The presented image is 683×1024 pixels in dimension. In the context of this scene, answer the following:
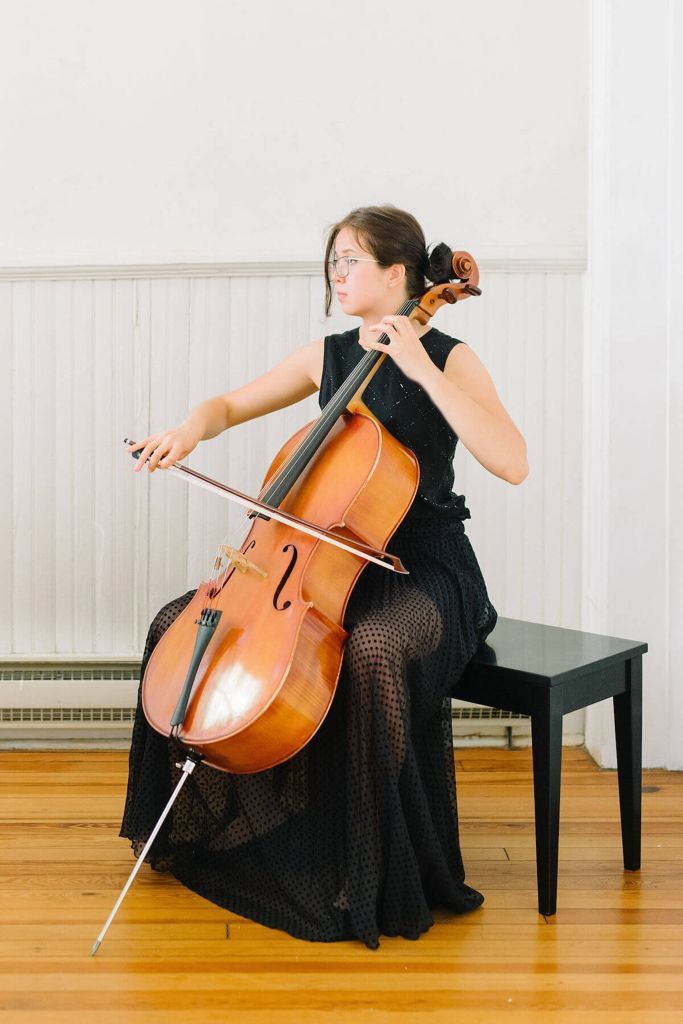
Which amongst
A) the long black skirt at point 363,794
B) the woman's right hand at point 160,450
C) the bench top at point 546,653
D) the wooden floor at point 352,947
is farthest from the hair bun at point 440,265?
the wooden floor at point 352,947

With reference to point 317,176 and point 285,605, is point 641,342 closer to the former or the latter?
point 317,176

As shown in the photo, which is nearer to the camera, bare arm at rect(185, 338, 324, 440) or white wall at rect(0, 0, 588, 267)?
bare arm at rect(185, 338, 324, 440)

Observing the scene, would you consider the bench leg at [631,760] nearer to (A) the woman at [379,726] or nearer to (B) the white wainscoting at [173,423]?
(A) the woman at [379,726]

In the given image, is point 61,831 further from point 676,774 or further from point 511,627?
point 676,774

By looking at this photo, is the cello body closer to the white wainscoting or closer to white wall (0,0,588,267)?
the white wainscoting

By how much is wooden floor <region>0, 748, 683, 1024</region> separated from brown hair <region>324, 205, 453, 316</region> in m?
1.10

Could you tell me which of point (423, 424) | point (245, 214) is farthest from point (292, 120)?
point (423, 424)

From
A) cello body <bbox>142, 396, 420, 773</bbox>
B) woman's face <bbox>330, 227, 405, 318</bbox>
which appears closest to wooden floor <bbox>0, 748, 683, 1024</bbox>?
cello body <bbox>142, 396, 420, 773</bbox>

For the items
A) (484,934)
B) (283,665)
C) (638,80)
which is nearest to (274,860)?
(484,934)

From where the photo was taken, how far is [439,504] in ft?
6.38

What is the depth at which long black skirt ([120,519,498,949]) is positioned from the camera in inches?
63.8

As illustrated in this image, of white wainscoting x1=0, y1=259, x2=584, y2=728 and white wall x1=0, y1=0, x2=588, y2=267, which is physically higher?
white wall x1=0, y1=0, x2=588, y2=267

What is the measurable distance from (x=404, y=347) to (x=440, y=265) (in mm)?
270

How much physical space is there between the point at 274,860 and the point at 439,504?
2.28 feet
